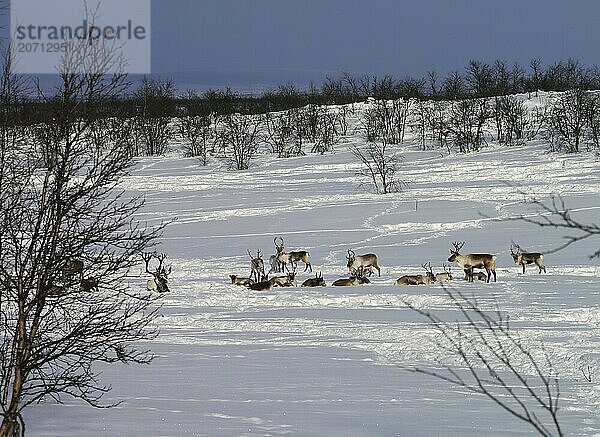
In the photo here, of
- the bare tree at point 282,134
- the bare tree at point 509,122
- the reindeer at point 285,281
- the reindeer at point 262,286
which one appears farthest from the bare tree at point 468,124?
the reindeer at point 262,286

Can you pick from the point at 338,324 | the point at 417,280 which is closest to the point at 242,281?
the point at 417,280

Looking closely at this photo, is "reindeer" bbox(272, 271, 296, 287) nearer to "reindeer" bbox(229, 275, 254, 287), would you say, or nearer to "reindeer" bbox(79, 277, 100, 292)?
"reindeer" bbox(229, 275, 254, 287)

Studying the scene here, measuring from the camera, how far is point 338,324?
52.8 feet

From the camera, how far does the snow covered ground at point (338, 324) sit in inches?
381

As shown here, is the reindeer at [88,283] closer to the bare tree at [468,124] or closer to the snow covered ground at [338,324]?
the snow covered ground at [338,324]

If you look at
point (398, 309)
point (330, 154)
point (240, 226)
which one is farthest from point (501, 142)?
point (398, 309)

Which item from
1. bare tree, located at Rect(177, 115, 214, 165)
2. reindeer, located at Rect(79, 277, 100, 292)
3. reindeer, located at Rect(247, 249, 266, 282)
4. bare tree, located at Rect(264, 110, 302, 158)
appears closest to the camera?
reindeer, located at Rect(79, 277, 100, 292)

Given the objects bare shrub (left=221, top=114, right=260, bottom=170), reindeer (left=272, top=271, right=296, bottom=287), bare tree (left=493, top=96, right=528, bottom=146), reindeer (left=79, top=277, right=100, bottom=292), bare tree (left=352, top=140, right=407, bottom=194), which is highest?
bare tree (left=493, top=96, right=528, bottom=146)

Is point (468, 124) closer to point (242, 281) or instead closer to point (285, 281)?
point (285, 281)

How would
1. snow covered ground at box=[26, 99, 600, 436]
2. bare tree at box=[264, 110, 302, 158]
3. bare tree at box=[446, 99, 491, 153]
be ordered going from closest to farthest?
1. snow covered ground at box=[26, 99, 600, 436]
2. bare tree at box=[446, 99, 491, 153]
3. bare tree at box=[264, 110, 302, 158]

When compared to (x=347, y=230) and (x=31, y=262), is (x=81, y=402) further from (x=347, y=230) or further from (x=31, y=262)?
(x=347, y=230)

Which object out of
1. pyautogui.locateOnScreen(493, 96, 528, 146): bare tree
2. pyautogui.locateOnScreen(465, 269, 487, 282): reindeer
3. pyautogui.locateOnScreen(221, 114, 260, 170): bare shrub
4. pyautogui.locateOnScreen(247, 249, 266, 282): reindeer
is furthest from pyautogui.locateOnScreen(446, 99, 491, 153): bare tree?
pyautogui.locateOnScreen(465, 269, 487, 282): reindeer

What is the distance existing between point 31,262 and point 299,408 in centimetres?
385

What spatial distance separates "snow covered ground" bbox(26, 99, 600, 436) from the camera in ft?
31.7
